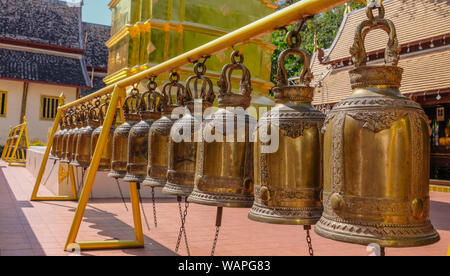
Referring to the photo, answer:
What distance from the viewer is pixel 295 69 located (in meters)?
27.2

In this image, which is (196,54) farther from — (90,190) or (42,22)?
(42,22)

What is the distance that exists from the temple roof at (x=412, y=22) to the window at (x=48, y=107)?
18.0 meters

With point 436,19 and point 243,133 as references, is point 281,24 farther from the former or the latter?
point 436,19

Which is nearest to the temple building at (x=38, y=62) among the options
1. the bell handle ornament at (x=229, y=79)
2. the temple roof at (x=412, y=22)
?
the temple roof at (x=412, y=22)

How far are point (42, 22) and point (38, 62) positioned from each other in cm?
405

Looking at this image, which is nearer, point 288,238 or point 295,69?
point 288,238

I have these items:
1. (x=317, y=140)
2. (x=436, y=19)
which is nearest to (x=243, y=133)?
(x=317, y=140)

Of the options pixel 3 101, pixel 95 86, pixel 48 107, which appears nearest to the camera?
pixel 3 101

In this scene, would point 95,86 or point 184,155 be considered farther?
point 95,86

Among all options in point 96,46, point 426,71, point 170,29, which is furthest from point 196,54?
point 96,46

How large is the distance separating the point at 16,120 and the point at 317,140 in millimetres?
26922

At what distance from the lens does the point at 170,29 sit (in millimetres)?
9344

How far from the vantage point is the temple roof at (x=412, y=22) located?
43.6 ft

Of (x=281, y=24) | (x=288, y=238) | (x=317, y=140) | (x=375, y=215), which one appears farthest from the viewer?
(x=288, y=238)
